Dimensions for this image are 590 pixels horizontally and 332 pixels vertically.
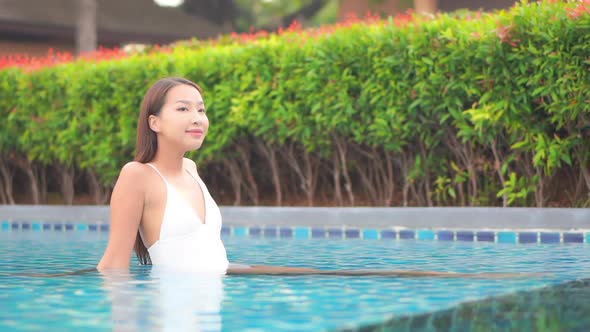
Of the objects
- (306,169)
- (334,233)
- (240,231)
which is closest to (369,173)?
(306,169)

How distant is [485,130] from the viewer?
35.5ft

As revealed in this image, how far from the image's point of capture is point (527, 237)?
997 centimetres

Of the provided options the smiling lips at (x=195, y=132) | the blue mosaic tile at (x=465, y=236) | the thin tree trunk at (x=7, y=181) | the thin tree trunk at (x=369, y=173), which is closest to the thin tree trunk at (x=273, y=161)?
the thin tree trunk at (x=369, y=173)

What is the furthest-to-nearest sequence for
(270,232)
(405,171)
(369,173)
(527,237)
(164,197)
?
(369,173) → (405,171) → (270,232) → (527,237) → (164,197)

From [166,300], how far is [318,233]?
668 cm

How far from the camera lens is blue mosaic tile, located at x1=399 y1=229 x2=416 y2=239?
1083cm

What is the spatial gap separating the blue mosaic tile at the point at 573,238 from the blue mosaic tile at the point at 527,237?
1.05ft

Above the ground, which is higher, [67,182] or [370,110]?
[370,110]

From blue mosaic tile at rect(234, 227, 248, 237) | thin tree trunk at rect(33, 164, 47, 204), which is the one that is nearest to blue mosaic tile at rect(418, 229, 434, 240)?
blue mosaic tile at rect(234, 227, 248, 237)

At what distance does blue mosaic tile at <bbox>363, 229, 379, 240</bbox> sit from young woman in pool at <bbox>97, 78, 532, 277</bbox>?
17.0 ft

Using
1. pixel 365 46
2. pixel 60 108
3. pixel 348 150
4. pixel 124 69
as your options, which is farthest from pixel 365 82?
pixel 60 108

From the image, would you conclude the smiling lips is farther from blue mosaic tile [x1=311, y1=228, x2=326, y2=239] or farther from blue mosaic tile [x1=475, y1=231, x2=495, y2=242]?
blue mosaic tile [x1=311, y1=228, x2=326, y2=239]

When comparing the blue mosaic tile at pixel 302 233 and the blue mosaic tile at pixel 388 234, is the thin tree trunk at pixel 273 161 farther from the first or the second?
the blue mosaic tile at pixel 388 234

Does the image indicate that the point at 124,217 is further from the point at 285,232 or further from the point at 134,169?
the point at 285,232
